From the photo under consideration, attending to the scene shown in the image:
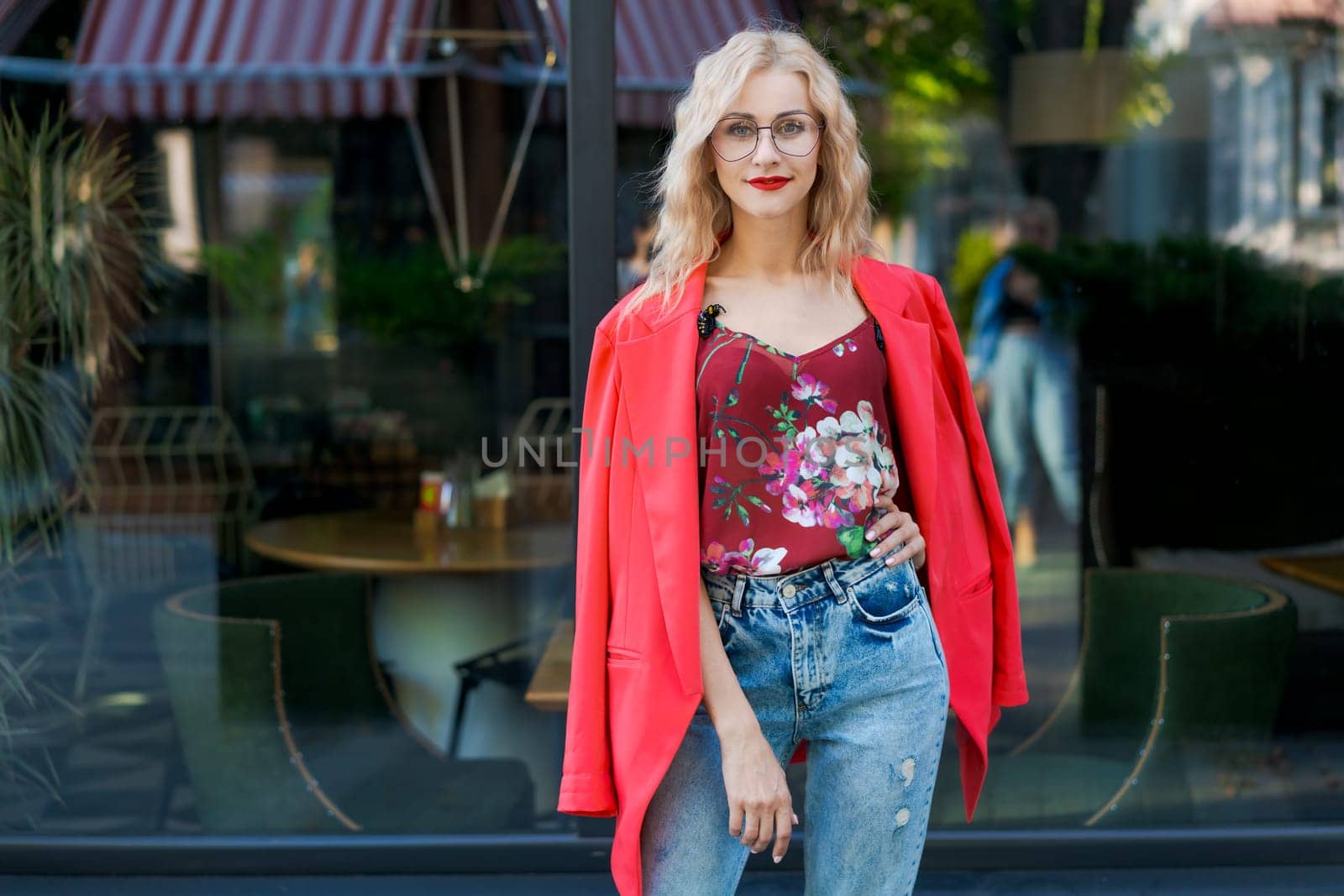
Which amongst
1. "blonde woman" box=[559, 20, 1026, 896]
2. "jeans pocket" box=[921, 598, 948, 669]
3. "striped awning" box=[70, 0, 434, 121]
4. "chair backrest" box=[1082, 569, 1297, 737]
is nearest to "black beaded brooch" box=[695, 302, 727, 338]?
"blonde woman" box=[559, 20, 1026, 896]

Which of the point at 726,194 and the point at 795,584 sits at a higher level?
the point at 726,194

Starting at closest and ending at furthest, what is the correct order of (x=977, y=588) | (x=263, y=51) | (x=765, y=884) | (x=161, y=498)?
(x=977, y=588) < (x=765, y=884) < (x=161, y=498) < (x=263, y=51)

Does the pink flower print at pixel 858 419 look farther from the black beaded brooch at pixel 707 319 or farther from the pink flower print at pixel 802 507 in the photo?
the black beaded brooch at pixel 707 319

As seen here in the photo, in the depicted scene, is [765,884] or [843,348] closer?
[843,348]

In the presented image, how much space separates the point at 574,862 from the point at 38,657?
135cm

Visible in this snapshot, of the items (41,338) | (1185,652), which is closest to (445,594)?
(41,338)

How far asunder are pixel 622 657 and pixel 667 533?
19 centimetres

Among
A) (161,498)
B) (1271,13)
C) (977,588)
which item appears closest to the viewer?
(977,588)

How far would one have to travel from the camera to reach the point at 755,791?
5.10 ft

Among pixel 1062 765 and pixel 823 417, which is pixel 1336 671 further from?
pixel 823 417

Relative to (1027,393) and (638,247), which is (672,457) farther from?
(1027,393)

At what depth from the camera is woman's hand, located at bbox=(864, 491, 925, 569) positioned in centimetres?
161

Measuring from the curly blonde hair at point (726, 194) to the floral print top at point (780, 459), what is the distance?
5.7 inches

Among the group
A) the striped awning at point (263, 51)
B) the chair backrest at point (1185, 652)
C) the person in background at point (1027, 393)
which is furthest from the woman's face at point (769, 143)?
the person in background at point (1027, 393)
